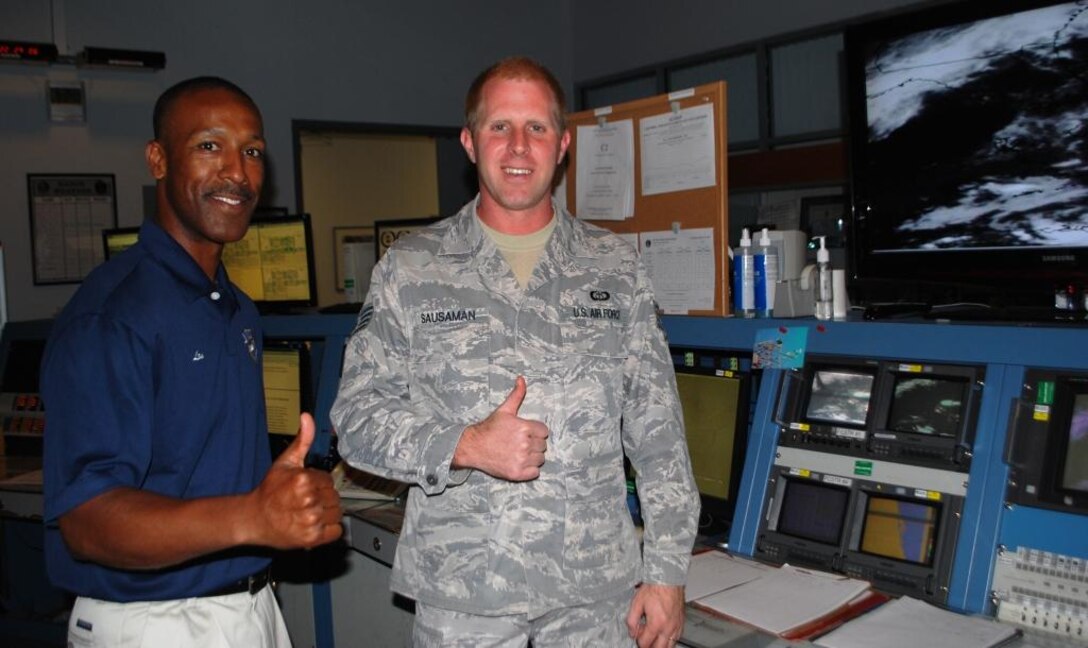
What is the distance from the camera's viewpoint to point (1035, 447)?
1514mm

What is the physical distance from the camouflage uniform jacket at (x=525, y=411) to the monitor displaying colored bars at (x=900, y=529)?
44 cm

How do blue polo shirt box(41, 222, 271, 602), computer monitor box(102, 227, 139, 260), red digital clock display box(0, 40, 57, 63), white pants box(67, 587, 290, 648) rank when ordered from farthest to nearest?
red digital clock display box(0, 40, 57, 63)
computer monitor box(102, 227, 139, 260)
white pants box(67, 587, 290, 648)
blue polo shirt box(41, 222, 271, 602)

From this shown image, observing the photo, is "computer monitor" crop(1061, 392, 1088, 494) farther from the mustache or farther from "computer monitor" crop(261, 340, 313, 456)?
"computer monitor" crop(261, 340, 313, 456)

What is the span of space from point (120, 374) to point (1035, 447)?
4.81 feet

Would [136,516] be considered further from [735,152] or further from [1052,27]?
[735,152]

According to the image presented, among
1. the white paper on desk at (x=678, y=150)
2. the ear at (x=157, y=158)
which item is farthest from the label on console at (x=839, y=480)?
the ear at (x=157, y=158)

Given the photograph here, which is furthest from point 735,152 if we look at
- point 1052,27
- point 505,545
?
point 505,545

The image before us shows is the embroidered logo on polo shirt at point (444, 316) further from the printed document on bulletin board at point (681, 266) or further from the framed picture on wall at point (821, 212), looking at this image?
the framed picture on wall at point (821, 212)

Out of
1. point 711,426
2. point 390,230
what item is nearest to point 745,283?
point 711,426

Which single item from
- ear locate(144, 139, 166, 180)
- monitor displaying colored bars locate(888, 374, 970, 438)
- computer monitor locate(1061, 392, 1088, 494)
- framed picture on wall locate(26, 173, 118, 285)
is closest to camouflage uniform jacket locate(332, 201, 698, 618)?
ear locate(144, 139, 166, 180)

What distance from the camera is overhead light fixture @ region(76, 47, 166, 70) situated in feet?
15.4

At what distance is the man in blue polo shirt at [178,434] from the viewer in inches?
42.7

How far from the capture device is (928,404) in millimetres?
1692

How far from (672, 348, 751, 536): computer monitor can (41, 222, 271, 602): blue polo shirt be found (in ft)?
3.42
